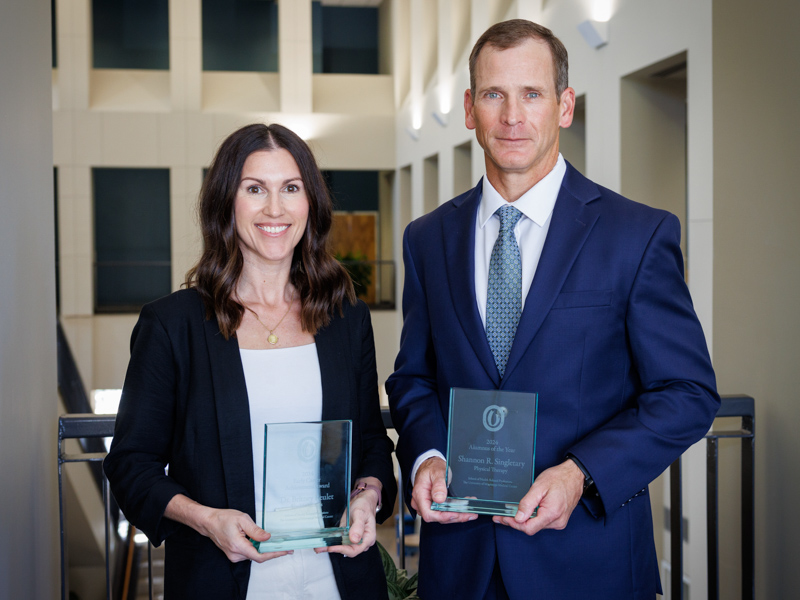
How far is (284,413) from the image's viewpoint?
1.77m

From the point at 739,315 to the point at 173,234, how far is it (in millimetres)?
12026

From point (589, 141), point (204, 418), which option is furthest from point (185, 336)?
point (589, 141)

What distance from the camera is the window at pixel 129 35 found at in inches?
584

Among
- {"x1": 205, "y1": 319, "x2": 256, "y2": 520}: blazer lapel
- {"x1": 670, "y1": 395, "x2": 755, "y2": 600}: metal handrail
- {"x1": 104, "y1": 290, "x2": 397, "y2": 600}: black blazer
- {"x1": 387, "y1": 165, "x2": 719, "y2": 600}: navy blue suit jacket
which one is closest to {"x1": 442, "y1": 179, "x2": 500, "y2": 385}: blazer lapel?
{"x1": 387, "y1": 165, "x2": 719, "y2": 600}: navy blue suit jacket

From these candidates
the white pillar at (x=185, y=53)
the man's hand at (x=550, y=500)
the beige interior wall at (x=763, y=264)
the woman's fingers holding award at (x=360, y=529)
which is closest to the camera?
the man's hand at (x=550, y=500)

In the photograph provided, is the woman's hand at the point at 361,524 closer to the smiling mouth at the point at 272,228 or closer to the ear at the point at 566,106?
the smiling mouth at the point at 272,228

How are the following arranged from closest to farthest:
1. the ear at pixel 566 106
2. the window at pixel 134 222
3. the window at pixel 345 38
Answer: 1. the ear at pixel 566 106
2. the window at pixel 134 222
3. the window at pixel 345 38

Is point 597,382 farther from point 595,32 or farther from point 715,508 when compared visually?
point 595,32

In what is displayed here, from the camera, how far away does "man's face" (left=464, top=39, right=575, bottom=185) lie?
1739 millimetres

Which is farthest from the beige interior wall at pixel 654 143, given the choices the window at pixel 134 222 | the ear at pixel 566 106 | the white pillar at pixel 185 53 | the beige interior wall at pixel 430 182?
the window at pixel 134 222

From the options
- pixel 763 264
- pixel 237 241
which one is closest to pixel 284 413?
pixel 237 241

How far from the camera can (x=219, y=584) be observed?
1688mm

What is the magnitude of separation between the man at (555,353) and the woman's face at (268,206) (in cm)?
37

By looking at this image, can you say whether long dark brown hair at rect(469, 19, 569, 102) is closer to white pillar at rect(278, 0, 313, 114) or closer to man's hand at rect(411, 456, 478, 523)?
man's hand at rect(411, 456, 478, 523)
